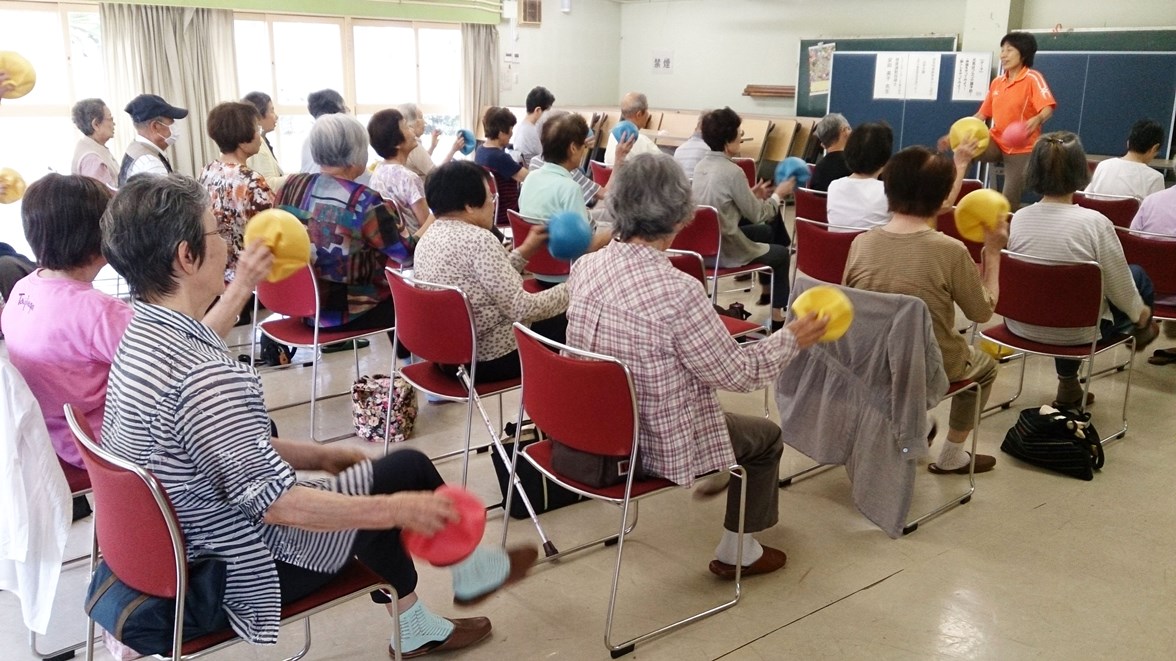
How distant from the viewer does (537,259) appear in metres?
4.08

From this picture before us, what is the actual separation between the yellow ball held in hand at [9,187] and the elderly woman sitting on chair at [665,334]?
2.65m

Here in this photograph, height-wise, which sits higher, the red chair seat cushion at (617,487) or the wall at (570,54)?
the wall at (570,54)

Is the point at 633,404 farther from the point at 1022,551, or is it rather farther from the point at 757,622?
the point at 1022,551

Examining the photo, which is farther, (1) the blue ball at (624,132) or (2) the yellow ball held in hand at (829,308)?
(1) the blue ball at (624,132)

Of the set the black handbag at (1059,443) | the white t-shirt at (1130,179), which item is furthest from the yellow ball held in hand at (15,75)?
the white t-shirt at (1130,179)

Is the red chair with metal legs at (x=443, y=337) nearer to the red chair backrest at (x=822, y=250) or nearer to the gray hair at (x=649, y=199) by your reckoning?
the gray hair at (x=649, y=199)

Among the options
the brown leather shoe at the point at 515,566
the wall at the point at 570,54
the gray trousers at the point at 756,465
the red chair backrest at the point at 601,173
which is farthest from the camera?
the wall at the point at 570,54

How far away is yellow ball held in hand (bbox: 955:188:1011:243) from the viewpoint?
9.75 ft

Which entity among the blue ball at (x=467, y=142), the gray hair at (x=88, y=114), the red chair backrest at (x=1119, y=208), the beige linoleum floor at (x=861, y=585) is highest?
the gray hair at (x=88, y=114)

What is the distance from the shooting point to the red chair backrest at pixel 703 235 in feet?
14.3

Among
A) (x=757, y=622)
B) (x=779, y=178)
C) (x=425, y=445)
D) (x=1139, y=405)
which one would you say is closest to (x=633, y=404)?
(x=757, y=622)

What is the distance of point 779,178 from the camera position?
5.16 m

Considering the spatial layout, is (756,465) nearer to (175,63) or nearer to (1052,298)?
(1052,298)

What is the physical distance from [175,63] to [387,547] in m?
7.89
